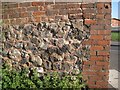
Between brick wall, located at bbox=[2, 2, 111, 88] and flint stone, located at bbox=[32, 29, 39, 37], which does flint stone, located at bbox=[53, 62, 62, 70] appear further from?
flint stone, located at bbox=[32, 29, 39, 37]

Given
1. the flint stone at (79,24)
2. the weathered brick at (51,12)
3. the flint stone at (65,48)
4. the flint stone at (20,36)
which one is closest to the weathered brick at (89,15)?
the flint stone at (79,24)

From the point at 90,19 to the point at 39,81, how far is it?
54.3 inches

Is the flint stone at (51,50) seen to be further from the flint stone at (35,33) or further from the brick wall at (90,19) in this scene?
the brick wall at (90,19)

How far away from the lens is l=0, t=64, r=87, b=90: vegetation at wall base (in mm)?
5586

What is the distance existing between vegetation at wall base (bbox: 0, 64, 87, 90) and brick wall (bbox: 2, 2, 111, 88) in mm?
209

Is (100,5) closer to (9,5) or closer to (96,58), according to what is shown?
(96,58)

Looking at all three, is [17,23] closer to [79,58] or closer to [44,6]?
[44,6]

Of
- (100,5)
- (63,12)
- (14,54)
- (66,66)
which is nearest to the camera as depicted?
(100,5)

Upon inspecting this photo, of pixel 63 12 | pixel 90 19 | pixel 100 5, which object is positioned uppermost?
pixel 100 5

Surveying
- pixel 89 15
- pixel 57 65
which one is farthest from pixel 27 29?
pixel 89 15

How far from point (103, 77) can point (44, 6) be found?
1.59m

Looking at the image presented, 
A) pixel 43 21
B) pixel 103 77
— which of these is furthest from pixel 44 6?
pixel 103 77

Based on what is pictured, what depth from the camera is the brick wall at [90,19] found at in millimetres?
5453

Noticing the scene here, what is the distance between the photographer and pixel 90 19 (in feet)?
18.0
